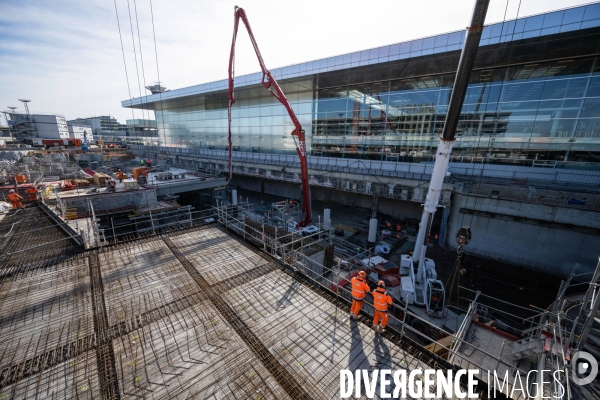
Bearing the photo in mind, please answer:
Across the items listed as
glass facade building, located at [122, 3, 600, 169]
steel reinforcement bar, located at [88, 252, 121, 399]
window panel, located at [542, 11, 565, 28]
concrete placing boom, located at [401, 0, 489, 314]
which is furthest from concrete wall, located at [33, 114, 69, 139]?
window panel, located at [542, 11, 565, 28]

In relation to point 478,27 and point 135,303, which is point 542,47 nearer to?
point 478,27

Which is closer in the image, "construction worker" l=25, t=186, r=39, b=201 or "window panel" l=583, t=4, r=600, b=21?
"window panel" l=583, t=4, r=600, b=21

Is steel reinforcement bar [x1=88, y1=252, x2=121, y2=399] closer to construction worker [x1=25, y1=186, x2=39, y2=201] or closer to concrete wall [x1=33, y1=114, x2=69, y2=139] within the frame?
construction worker [x1=25, y1=186, x2=39, y2=201]

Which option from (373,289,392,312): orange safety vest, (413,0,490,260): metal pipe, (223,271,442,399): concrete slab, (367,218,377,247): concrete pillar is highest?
(413,0,490,260): metal pipe

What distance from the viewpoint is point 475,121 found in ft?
72.5

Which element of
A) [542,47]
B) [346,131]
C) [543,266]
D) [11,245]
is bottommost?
[543,266]

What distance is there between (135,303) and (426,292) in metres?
12.4

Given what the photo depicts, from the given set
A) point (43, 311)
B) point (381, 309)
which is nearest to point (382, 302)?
point (381, 309)

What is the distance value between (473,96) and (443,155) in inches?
636

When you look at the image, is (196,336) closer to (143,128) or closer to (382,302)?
(382,302)

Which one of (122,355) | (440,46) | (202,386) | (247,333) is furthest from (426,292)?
(440,46)

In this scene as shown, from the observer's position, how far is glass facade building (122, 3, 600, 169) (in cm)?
1773

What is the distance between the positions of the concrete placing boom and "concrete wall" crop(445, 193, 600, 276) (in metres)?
7.86

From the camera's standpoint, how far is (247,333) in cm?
601
